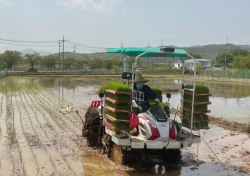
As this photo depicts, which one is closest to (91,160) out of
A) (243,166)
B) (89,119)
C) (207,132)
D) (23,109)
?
(89,119)

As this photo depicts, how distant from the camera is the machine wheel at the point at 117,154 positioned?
7.85m

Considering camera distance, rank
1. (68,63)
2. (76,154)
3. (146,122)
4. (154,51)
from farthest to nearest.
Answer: (68,63) < (76,154) < (154,51) < (146,122)

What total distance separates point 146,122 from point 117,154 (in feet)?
4.40

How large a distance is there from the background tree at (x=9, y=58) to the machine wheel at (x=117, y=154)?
85111mm

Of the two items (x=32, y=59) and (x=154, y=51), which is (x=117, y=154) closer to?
(x=154, y=51)

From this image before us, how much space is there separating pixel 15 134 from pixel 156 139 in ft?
19.6

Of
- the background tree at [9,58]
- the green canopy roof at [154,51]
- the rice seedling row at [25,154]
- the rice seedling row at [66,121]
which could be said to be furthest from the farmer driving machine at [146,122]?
the background tree at [9,58]

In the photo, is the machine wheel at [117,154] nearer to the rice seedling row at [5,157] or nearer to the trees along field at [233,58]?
the rice seedling row at [5,157]

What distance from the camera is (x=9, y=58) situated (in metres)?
88.2

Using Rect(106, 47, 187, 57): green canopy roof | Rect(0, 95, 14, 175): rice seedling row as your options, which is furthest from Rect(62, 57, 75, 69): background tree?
Rect(106, 47, 187, 57): green canopy roof

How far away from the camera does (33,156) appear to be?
8664 millimetres

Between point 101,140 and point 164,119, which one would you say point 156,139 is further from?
point 101,140

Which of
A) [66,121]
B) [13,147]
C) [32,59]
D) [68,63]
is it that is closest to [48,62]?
[32,59]

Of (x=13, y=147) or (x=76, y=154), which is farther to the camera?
(x=13, y=147)
